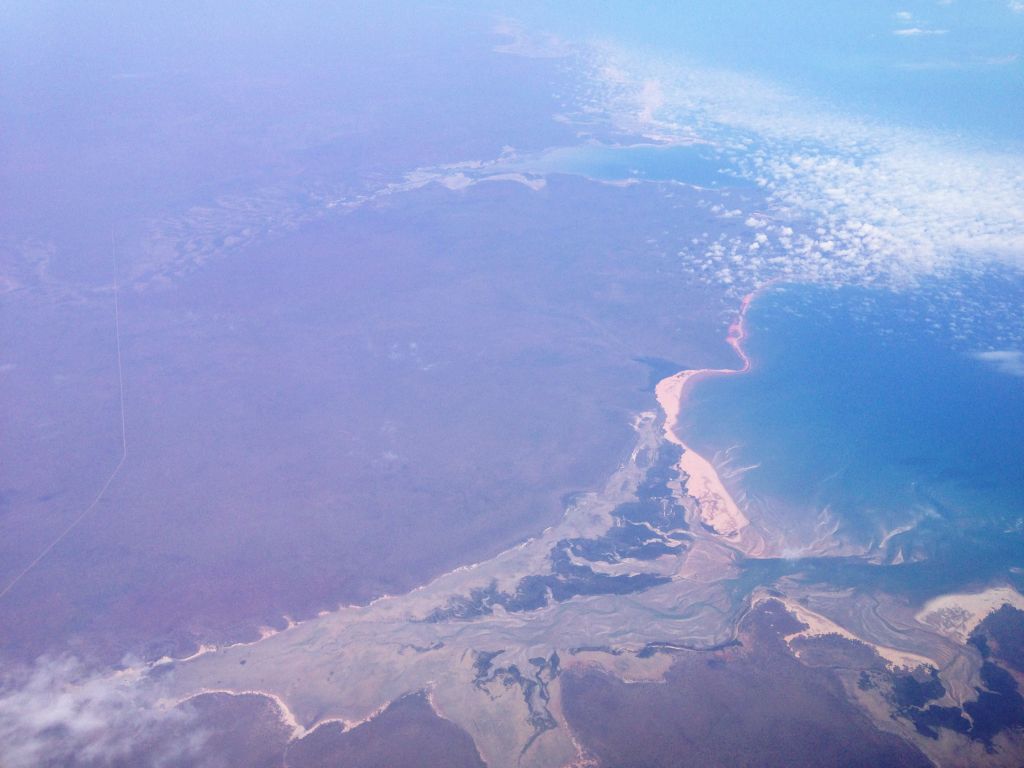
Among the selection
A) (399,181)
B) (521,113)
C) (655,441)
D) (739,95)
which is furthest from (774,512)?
(739,95)

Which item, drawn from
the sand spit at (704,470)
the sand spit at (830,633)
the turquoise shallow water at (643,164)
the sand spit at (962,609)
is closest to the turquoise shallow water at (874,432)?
the sand spit at (704,470)

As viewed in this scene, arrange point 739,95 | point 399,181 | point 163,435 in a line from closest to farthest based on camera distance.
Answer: point 163,435, point 399,181, point 739,95

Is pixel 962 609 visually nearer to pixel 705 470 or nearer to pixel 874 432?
pixel 874 432

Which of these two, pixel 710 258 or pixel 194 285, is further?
pixel 710 258

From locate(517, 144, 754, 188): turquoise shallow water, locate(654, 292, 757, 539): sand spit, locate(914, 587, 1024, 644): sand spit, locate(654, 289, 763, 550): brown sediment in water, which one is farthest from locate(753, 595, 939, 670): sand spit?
locate(517, 144, 754, 188): turquoise shallow water

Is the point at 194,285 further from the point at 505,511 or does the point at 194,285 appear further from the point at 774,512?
the point at 774,512

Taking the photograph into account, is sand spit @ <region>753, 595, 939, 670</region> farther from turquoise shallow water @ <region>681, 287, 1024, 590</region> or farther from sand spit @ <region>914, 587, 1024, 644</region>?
turquoise shallow water @ <region>681, 287, 1024, 590</region>
